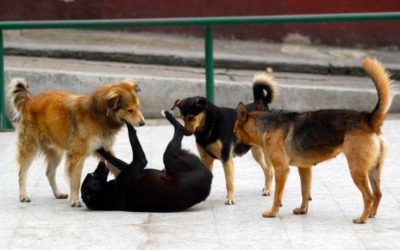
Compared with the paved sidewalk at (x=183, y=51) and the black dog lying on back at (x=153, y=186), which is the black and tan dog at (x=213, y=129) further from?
the paved sidewalk at (x=183, y=51)

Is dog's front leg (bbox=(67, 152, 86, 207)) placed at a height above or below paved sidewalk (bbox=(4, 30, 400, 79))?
below

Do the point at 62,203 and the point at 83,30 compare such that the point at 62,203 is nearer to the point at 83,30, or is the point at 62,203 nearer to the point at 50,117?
the point at 50,117

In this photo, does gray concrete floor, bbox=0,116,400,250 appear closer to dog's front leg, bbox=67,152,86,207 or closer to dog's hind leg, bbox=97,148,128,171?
dog's front leg, bbox=67,152,86,207

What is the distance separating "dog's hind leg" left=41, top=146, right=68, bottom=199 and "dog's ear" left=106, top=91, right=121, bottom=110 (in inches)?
36.8

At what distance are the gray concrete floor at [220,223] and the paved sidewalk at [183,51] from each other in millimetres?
5221

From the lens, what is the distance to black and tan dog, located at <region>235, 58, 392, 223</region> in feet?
24.3

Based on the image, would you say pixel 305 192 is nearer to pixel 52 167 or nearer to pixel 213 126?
pixel 213 126

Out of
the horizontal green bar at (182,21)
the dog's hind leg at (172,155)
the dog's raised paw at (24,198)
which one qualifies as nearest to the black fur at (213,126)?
the dog's hind leg at (172,155)

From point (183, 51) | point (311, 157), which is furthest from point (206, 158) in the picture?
point (183, 51)

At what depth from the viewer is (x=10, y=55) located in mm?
14805

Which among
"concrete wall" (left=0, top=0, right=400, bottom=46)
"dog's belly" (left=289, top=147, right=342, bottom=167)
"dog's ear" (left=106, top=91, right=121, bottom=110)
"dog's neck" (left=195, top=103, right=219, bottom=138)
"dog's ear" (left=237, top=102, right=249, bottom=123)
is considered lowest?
"dog's belly" (left=289, top=147, right=342, bottom=167)

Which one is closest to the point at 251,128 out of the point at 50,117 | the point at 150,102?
the point at 50,117

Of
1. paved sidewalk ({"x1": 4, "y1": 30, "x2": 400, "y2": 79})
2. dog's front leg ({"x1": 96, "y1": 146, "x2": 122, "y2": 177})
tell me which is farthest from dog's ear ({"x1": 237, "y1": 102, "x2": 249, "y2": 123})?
paved sidewalk ({"x1": 4, "y1": 30, "x2": 400, "y2": 79})

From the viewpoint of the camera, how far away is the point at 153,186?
805cm
